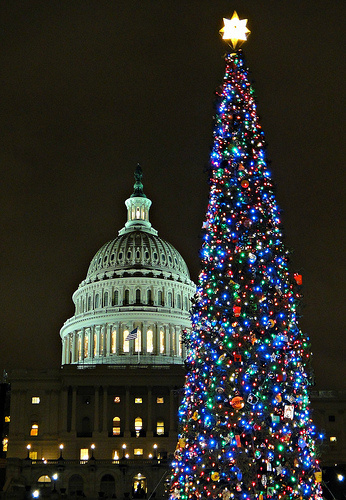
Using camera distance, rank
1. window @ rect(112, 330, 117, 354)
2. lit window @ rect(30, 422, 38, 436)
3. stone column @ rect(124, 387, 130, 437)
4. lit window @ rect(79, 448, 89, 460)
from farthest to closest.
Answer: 1. window @ rect(112, 330, 117, 354)
2. lit window @ rect(30, 422, 38, 436)
3. stone column @ rect(124, 387, 130, 437)
4. lit window @ rect(79, 448, 89, 460)

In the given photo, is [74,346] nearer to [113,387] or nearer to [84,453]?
[113,387]

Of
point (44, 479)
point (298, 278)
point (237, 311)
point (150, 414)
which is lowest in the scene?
point (237, 311)

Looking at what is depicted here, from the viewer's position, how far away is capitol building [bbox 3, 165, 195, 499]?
90188 mm

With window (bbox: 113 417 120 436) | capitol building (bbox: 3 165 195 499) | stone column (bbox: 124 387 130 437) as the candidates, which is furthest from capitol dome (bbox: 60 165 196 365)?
window (bbox: 113 417 120 436)

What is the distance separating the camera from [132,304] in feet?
Answer: 480

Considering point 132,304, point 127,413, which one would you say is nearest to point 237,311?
point 127,413

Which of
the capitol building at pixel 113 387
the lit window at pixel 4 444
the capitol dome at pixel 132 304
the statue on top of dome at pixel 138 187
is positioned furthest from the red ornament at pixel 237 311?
the statue on top of dome at pixel 138 187

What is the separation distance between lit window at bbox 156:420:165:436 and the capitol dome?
64.6 ft

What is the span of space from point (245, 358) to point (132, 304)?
11439cm

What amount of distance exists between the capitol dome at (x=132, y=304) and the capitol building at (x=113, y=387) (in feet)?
0.70

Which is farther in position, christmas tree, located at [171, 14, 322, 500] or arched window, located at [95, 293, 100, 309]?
arched window, located at [95, 293, 100, 309]

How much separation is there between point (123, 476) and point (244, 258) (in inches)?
2470

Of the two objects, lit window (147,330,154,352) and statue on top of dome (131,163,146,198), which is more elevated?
statue on top of dome (131,163,146,198)

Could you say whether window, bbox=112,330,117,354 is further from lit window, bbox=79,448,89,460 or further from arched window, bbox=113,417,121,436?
lit window, bbox=79,448,89,460
